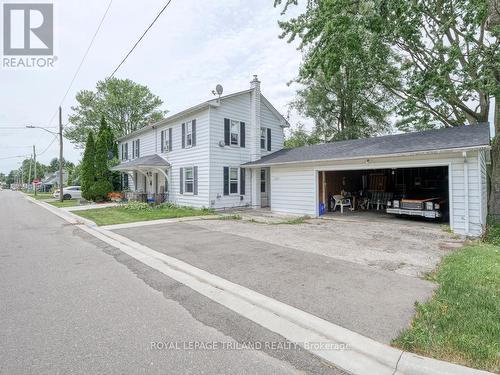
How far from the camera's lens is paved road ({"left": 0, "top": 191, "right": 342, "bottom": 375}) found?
110 inches

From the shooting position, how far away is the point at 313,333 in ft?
11.0

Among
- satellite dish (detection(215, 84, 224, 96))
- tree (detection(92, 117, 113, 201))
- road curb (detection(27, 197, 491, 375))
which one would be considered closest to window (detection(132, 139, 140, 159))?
tree (detection(92, 117, 113, 201))

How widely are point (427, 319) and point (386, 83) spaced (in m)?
17.2

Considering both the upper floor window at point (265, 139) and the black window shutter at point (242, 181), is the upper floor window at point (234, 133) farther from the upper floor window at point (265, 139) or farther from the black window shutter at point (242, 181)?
the upper floor window at point (265, 139)

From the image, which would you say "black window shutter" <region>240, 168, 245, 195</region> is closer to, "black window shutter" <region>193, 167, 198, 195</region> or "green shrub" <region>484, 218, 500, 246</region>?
"black window shutter" <region>193, 167, 198, 195</region>

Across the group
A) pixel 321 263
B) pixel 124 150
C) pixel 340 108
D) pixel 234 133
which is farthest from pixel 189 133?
pixel 340 108

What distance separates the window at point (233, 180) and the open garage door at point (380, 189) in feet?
17.0

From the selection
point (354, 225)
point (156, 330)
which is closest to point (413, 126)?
point (354, 225)

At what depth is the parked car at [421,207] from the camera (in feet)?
37.6

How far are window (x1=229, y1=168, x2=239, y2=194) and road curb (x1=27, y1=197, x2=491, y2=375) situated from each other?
11453mm

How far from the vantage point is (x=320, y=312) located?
3770 mm

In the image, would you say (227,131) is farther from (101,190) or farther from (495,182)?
(101,190)

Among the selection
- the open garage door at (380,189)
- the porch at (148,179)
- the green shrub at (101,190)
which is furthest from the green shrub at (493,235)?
the green shrub at (101,190)

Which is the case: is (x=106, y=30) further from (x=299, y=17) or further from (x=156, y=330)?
(x=156, y=330)
